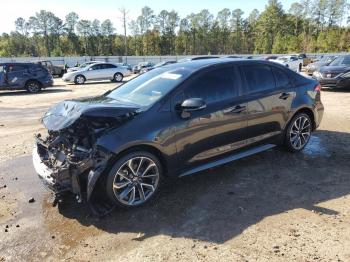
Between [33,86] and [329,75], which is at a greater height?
[329,75]

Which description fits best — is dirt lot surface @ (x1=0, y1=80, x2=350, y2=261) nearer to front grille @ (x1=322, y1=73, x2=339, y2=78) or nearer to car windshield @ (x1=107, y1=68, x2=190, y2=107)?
car windshield @ (x1=107, y1=68, x2=190, y2=107)

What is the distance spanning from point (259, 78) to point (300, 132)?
140 cm

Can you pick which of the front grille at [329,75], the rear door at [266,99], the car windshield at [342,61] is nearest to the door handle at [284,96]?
the rear door at [266,99]

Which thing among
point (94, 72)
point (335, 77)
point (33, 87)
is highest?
point (335, 77)

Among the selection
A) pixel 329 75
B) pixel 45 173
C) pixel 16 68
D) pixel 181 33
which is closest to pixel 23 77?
pixel 16 68

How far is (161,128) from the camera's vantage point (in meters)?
4.53

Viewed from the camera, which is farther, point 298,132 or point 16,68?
point 16,68

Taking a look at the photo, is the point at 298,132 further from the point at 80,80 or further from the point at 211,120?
the point at 80,80

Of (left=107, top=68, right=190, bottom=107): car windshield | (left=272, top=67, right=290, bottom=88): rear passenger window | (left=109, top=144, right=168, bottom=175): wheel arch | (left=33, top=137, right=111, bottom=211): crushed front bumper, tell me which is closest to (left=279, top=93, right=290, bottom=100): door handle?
(left=272, top=67, right=290, bottom=88): rear passenger window

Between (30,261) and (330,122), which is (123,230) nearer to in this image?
(30,261)

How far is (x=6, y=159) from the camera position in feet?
22.3

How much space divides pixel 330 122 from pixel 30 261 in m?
7.79

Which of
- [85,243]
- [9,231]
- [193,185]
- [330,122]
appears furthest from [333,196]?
[330,122]

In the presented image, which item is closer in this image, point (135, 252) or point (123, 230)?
point (135, 252)
